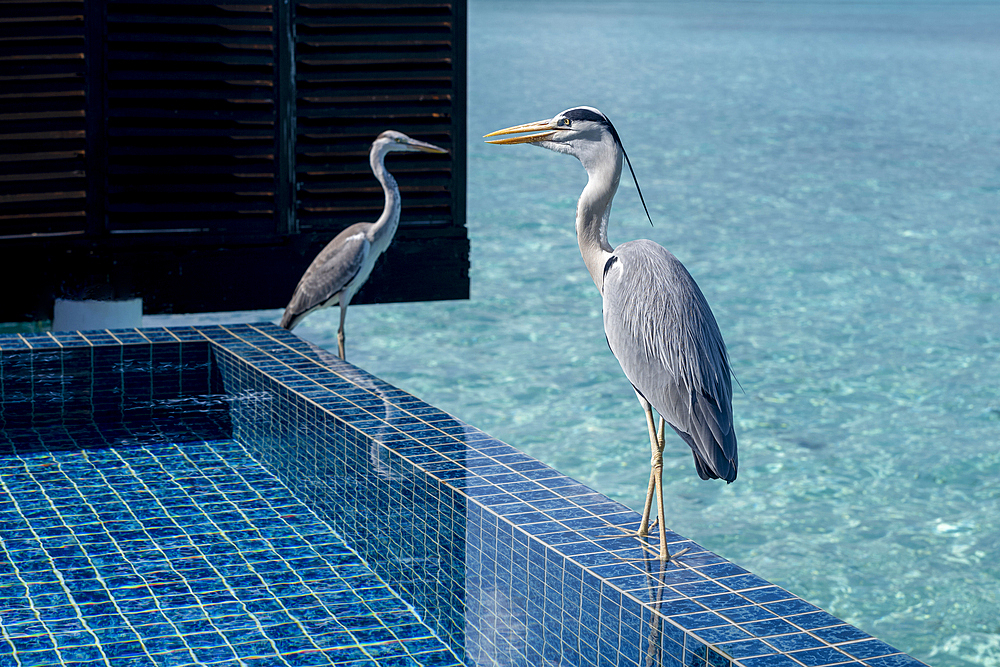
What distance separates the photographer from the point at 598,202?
357 centimetres

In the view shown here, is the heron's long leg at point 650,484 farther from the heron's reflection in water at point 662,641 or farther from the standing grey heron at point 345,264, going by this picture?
the standing grey heron at point 345,264

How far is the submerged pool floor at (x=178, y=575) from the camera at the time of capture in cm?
380

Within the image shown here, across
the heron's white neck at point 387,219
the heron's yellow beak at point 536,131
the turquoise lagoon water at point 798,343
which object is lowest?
the turquoise lagoon water at point 798,343

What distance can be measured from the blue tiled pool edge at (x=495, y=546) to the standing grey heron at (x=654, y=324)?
0.25 m

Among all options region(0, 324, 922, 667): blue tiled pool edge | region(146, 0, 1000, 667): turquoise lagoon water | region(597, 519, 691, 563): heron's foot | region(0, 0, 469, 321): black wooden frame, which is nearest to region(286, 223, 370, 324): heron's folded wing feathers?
region(0, 0, 469, 321): black wooden frame

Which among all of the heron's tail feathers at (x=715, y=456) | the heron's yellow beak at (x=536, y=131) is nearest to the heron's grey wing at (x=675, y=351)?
the heron's tail feathers at (x=715, y=456)

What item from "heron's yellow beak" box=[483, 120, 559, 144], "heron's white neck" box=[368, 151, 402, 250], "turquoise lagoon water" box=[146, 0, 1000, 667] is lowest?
"turquoise lagoon water" box=[146, 0, 1000, 667]

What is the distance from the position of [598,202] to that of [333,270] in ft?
11.6

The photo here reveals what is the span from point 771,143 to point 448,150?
76.9 feet

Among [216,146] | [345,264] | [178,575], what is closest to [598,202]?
[178,575]

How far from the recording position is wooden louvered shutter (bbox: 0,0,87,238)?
7164 mm

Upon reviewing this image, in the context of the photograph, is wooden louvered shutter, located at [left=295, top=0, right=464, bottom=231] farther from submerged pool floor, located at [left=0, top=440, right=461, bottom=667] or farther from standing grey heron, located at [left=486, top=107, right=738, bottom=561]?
standing grey heron, located at [left=486, top=107, right=738, bottom=561]

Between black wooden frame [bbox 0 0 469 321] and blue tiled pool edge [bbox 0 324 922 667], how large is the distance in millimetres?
1703

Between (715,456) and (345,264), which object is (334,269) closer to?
(345,264)
